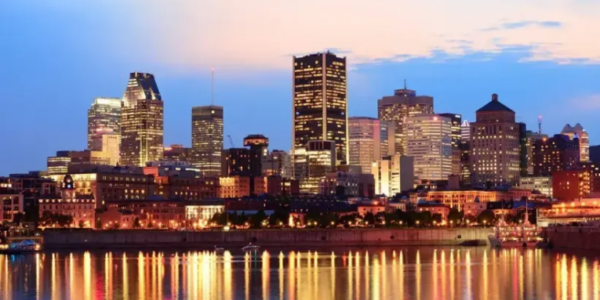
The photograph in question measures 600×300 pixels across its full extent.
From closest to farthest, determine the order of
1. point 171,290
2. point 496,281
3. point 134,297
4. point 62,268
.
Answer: point 134,297 < point 171,290 < point 496,281 < point 62,268

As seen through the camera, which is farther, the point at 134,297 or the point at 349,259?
the point at 349,259

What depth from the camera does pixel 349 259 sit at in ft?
533

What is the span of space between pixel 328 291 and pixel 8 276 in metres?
41.6

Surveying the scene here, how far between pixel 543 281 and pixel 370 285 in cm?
1658

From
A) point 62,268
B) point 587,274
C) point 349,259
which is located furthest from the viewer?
point 349,259

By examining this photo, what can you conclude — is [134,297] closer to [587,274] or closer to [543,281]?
[543,281]

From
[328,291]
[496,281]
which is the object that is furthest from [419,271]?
[328,291]

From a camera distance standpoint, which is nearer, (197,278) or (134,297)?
(134,297)

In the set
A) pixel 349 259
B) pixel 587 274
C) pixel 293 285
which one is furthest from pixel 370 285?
pixel 349 259

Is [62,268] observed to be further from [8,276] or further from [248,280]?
[248,280]

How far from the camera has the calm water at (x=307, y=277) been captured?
10281cm

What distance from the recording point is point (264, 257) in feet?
560

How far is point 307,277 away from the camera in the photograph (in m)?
122

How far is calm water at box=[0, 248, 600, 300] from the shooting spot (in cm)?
10281
